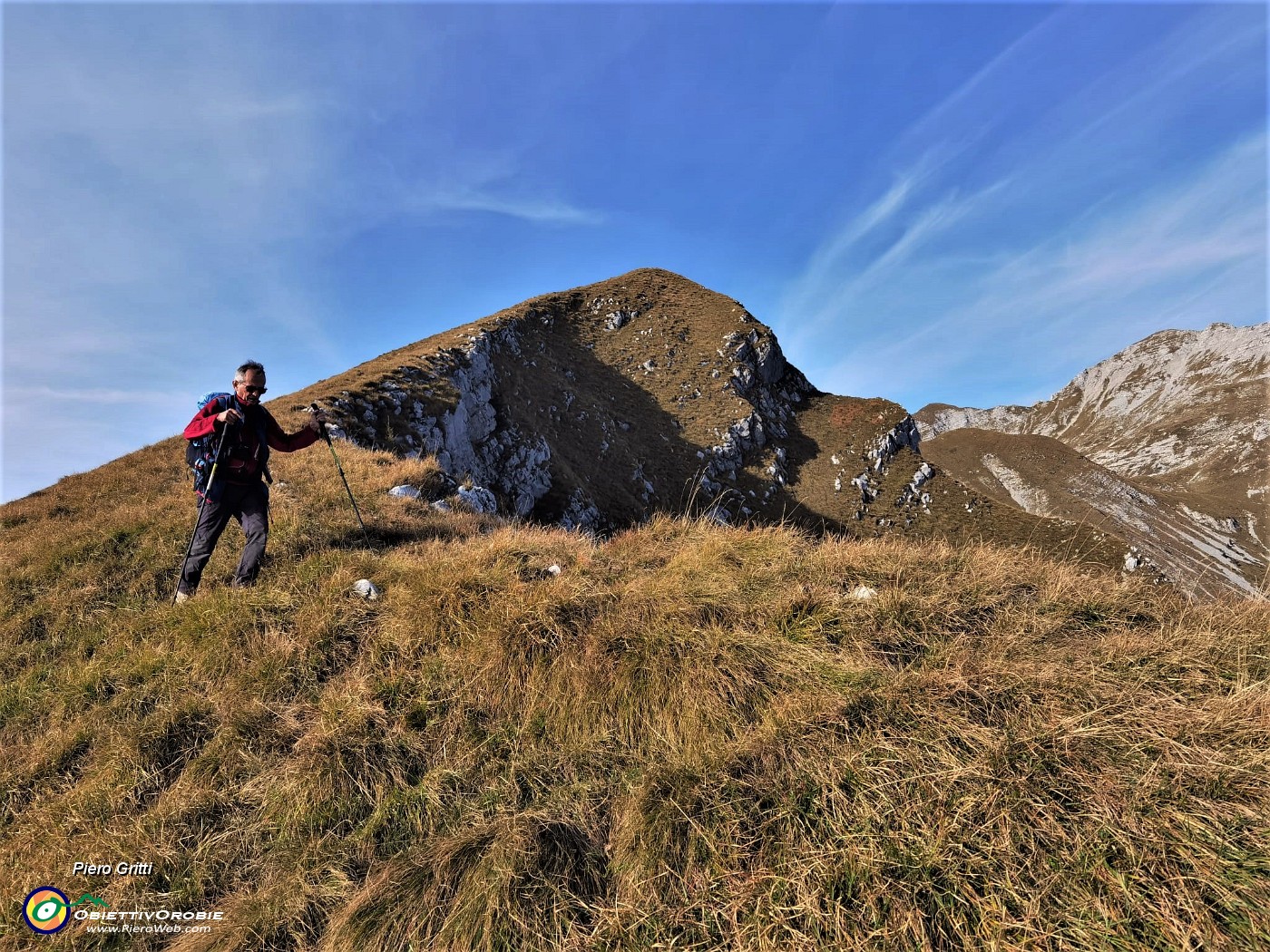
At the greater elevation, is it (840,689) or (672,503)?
(672,503)

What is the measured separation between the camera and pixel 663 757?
144 inches

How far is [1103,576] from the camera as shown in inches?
213

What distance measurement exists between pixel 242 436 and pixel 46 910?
538 cm

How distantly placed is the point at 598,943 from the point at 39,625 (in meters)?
8.48

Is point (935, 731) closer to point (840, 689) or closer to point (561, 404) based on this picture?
point (840, 689)

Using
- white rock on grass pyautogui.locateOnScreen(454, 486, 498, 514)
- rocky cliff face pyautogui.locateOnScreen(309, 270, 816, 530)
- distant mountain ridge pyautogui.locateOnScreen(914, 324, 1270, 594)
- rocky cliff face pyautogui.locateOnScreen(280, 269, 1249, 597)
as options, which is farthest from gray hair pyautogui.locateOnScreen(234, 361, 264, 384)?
distant mountain ridge pyautogui.locateOnScreen(914, 324, 1270, 594)

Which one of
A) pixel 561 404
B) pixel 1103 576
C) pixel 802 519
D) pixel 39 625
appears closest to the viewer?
pixel 1103 576

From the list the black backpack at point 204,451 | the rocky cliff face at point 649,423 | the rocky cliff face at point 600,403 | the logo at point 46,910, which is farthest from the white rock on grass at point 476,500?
the logo at point 46,910

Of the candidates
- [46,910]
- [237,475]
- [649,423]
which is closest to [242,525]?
[237,475]

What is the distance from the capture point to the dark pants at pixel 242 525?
636cm

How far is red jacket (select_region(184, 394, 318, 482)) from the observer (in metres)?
6.54

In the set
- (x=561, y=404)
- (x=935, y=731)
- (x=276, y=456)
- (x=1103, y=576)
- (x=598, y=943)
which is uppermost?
(x=561, y=404)

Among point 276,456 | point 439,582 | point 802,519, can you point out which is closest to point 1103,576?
point 439,582

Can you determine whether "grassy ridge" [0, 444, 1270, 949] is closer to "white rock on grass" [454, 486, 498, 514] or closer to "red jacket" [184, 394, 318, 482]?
"red jacket" [184, 394, 318, 482]
